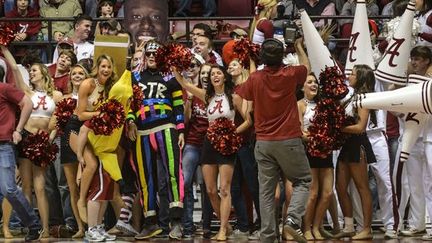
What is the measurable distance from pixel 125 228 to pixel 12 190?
4.12ft

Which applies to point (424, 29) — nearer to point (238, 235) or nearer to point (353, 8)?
point (353, 8)

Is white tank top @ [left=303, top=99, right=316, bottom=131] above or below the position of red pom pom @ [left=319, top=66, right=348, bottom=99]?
below

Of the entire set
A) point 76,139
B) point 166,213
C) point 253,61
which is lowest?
point 166,213

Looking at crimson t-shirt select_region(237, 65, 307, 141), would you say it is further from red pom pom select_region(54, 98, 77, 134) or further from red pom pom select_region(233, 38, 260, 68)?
red pom pom select_region(54, 98, 77, 134)

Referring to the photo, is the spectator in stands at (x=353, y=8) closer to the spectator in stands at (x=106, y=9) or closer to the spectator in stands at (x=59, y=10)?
the spectator in stands at (x=106, y=9)

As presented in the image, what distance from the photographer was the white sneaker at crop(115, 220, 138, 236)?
1302 cm

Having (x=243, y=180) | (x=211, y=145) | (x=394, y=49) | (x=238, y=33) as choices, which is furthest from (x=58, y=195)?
(x=394, y=49)

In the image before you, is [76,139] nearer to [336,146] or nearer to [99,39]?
[99,39]

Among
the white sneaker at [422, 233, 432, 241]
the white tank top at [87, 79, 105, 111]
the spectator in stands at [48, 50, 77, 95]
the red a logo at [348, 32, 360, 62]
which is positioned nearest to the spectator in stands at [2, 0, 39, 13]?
the spectator in stands at [48, 50, 77, 95]

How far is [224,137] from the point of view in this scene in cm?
1272

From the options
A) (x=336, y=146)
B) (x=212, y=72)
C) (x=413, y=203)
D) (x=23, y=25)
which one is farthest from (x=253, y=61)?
(x=23, y=25)

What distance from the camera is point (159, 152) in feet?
42.4

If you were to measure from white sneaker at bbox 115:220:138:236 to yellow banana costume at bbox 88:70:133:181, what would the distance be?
0.66 m

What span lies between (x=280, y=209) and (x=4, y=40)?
11.5 ft
